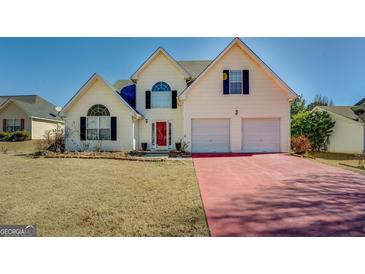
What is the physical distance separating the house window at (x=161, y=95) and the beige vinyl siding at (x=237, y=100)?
7.09 feet

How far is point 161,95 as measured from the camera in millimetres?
15203

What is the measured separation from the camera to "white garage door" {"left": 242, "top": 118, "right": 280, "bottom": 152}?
43.3ft

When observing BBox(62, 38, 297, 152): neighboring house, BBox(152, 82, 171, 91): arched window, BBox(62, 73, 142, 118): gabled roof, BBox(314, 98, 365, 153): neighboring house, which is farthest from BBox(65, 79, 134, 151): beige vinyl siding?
BBox(314, 98, 365, 153): neighboring house

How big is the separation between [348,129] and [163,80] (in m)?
11.9

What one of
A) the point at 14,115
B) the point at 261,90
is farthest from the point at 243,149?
the point at 14,115

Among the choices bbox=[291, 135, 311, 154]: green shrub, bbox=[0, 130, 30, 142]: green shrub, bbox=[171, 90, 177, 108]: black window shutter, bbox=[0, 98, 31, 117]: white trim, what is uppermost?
bbox=[171, 90, 177, 108]: black window shutter

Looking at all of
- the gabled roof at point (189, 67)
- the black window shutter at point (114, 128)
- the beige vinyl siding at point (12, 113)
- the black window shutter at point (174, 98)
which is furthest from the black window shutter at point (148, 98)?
the beige vinyl siding at point (12, 113)

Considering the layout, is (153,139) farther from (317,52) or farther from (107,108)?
(317,52)

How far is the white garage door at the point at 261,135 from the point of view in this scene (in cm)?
1319

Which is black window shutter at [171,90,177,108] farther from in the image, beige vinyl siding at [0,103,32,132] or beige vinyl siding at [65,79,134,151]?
beige vinyl siding at [0,103,32,132]

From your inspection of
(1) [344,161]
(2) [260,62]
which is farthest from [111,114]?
(1) [344,161]

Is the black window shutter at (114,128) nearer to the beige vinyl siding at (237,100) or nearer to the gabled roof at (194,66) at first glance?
the beige vinyl siding at (237,100)

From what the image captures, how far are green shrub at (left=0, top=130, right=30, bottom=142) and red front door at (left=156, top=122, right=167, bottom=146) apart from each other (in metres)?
7.19

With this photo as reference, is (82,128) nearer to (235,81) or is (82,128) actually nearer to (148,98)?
(148,98)
